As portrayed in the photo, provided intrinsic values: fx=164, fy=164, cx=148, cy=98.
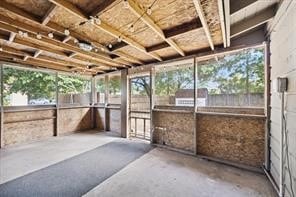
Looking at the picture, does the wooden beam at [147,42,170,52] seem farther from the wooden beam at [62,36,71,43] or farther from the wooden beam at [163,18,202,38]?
the wooden beam at [62,36,71,43]

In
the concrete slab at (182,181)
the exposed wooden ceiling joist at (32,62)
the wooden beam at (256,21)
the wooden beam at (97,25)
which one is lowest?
the concrete slab at (182,181)

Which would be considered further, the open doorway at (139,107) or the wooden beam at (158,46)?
the open doorway at (139,107)

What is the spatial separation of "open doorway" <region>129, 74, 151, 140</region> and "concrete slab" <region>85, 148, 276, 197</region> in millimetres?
2129

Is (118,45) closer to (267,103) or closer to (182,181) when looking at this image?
(182,181)

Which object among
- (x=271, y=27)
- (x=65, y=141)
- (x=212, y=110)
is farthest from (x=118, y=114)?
(x=271, y=27)

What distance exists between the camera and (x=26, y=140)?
5.41 metres

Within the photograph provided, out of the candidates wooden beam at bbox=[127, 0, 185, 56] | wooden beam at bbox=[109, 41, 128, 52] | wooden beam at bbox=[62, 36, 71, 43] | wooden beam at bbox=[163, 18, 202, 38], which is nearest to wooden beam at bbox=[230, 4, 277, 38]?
wooden beam at bbox=[163, 18, 202, 38]

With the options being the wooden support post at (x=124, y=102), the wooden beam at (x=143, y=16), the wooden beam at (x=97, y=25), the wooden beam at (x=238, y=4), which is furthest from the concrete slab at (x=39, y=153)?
the wooden beam at (x=238, y=4)

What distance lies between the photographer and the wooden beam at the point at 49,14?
7.16ft

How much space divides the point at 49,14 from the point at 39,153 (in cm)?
358

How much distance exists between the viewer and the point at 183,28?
293 cm

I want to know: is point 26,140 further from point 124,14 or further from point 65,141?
point 124,14

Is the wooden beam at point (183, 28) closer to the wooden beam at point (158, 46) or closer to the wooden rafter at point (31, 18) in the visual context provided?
the wooden beam at point (158, 46)

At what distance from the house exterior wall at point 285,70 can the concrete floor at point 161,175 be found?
1.79 ft
